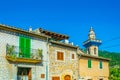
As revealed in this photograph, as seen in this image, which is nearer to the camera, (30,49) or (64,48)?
(30,49)

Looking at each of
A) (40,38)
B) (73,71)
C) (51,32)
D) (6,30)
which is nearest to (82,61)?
(73,71)

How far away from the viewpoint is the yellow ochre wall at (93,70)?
102 ft

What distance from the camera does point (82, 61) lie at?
31.3 metres

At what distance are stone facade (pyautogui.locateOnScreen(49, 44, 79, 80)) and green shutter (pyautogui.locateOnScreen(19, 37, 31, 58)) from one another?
3.46 metres

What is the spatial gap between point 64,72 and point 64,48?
9.57 feet

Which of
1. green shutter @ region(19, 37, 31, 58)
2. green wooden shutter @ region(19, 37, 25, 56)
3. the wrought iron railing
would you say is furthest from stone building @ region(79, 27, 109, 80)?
green wooden shutter @ region(19, 37, 25, 56)

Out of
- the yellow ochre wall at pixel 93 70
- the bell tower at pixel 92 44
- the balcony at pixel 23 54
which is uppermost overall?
the bell tower at pixel 92 44

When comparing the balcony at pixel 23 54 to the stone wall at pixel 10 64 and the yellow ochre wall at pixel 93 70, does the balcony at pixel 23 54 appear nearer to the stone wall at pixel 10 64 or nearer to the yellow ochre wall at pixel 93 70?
the stone wall at pixel 10 64

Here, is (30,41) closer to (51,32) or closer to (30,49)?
(30,49)

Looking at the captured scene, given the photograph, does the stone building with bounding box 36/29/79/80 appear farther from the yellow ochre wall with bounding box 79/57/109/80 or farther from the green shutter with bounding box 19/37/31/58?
the green shutter with bounding box 19/37/31/58

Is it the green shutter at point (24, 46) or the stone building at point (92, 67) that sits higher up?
the green shutter at point (24, 46)

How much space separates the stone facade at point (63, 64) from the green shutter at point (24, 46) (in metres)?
3.46

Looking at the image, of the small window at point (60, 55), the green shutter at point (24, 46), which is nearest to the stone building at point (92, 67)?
the small window at point (60, 55)

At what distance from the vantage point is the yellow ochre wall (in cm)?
3109
